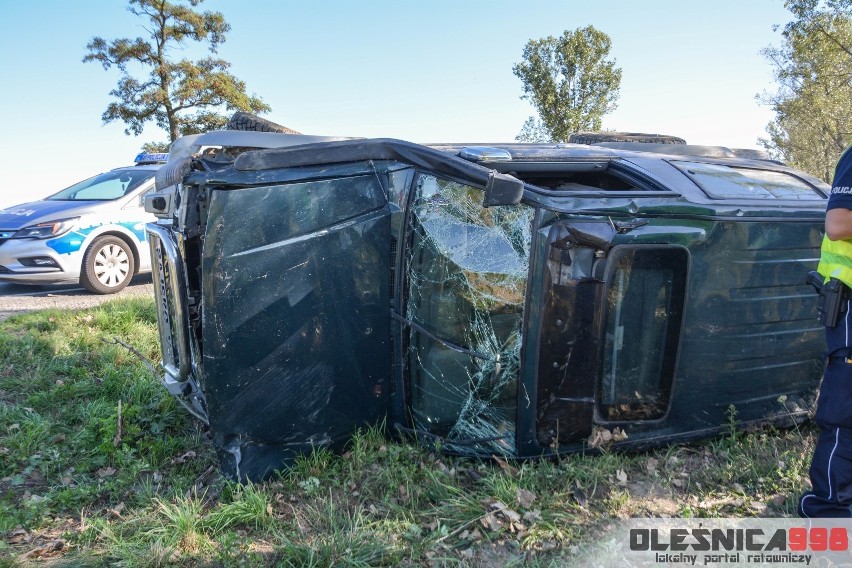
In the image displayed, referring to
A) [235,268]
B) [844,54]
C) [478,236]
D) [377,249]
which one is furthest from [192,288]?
[844,54]

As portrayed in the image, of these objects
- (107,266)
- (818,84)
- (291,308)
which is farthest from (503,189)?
(818,84)

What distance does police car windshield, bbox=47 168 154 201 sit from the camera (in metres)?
7.84

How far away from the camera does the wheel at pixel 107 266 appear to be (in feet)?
23.8

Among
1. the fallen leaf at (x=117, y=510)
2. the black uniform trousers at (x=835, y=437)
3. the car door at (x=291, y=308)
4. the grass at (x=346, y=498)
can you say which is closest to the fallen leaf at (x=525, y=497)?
the grass at (x=346, y=498)

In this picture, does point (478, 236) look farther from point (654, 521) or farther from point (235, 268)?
point (654, 521)

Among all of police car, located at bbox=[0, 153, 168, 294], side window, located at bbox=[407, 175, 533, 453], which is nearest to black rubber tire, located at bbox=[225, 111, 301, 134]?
side window, located at bbox=[407, 175, 533, 453]

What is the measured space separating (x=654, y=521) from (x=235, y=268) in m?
2.01

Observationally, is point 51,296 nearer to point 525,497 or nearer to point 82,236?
point 82,236

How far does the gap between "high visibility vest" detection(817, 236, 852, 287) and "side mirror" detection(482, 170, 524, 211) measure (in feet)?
4.18

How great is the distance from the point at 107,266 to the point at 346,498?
6.00 metres

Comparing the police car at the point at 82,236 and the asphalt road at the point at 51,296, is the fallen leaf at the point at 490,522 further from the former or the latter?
the police car at the point at 82,236

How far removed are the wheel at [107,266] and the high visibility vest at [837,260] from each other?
288 inches

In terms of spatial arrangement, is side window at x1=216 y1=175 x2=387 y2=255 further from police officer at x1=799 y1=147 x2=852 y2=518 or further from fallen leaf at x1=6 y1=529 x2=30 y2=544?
police officer at x1=799 y1=147 x2=852 y2=518

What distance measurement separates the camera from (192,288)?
303 centimetres
